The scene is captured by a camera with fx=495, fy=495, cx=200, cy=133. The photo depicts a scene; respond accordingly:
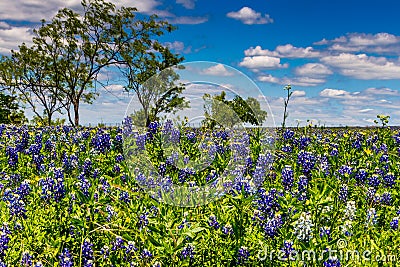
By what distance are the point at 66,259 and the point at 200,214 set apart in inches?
57.1

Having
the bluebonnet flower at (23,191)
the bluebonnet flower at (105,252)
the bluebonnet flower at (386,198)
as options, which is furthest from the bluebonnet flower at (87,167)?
the bluebonnet flower at (386,198)

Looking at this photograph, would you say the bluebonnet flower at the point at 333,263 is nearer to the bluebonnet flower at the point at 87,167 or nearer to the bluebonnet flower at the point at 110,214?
the bluebonnet flower at the point at 110,214

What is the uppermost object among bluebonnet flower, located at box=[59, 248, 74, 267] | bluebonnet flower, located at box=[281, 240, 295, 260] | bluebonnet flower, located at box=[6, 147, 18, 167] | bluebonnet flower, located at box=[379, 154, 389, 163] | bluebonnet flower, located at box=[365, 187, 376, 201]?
bluebonnet flower, located at box=[379, 154, 389, 163]

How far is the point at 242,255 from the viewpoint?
404 centimetres

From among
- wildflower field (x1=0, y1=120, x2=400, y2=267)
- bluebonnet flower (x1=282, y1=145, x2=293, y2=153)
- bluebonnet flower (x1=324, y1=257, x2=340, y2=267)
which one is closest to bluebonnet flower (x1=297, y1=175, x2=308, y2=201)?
wildflower field (x1=0, y1=120, x2=400, y2=267)

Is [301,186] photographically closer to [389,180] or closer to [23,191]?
[389,180]

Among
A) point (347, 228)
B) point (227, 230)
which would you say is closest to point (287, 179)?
point (347, 228)

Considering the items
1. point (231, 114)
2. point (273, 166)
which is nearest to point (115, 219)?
point (273, 166)

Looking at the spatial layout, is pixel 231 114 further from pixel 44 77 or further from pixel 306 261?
pixel 44 77

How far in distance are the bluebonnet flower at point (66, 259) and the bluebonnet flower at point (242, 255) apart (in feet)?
4.40

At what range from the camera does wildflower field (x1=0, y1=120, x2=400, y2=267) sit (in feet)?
13.1

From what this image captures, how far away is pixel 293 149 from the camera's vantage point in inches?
331

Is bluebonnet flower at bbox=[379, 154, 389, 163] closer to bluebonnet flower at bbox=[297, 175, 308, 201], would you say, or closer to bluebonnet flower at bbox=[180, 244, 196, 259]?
bluebonnet flower at bbox=[297, 175, 308, 201]

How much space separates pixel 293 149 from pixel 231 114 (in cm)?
131
